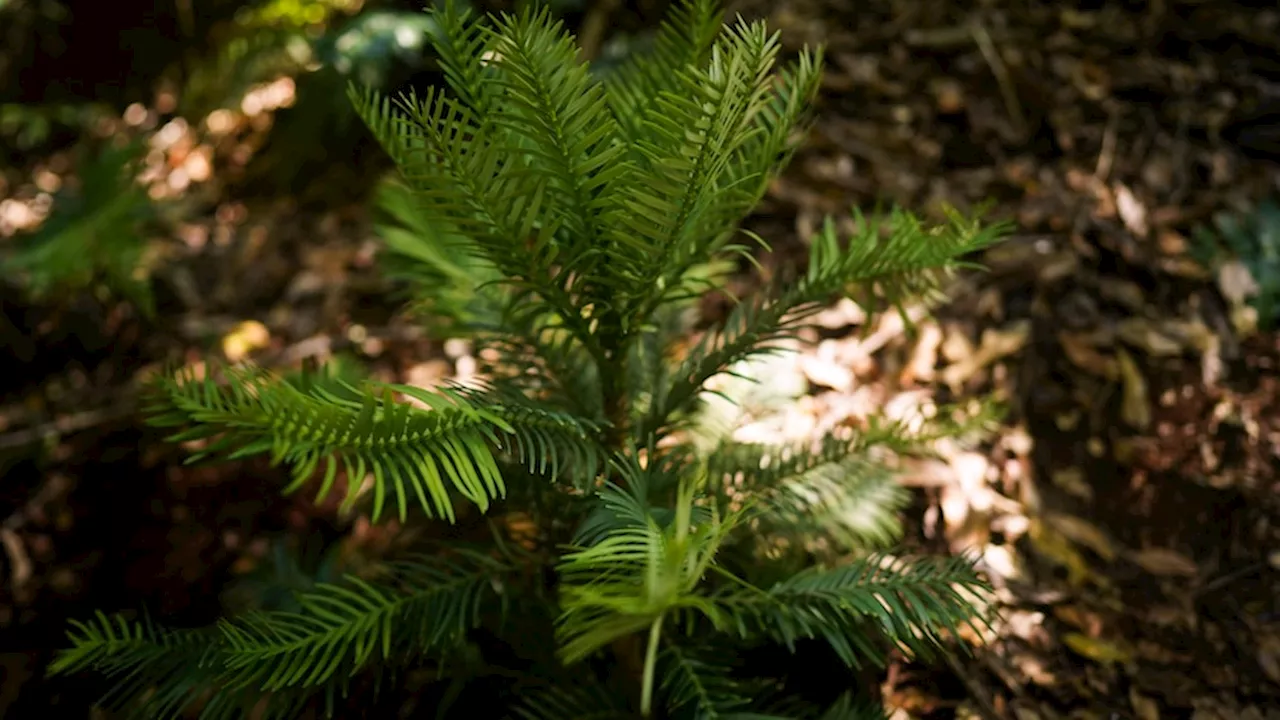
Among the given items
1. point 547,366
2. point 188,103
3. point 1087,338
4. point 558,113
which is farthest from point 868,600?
point 188,103

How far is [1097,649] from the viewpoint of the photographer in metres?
1.43

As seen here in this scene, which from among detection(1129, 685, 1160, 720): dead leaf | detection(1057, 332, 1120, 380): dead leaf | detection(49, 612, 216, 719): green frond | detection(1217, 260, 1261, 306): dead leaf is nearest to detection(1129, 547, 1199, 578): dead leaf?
detection(1129, 685, 1160, 720): dead leaf

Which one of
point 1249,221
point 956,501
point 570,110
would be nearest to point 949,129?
point 1249,221

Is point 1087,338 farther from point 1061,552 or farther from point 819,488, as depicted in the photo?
point 819,488

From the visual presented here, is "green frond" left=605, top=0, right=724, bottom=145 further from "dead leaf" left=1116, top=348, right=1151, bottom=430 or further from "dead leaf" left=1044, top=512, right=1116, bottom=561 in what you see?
"dead leaf" left=1116, top=348, right=1151, bottom=430

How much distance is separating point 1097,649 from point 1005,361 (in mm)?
657

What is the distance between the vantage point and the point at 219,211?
2.85m

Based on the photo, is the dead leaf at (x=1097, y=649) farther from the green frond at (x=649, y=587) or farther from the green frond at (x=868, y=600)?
the green frond at (x=649, y=587)

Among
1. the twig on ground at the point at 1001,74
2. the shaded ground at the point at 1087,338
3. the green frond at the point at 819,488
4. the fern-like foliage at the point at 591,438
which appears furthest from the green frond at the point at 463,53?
the twig on ground at the point at 1001,74

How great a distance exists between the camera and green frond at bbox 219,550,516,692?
94 centimetres

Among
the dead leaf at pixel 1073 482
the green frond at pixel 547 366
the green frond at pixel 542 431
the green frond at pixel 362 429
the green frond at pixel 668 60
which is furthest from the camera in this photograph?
the dead leaf at pixel 1073 482

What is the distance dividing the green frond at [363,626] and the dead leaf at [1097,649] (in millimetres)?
985

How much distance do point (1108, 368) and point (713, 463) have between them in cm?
114

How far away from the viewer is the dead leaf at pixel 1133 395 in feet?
5.73
